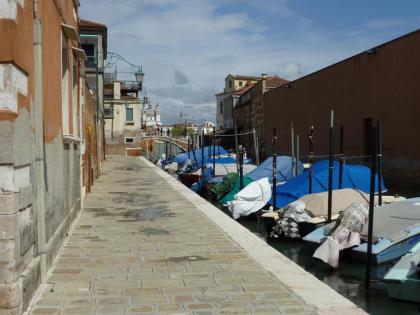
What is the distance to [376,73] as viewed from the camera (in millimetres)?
28406

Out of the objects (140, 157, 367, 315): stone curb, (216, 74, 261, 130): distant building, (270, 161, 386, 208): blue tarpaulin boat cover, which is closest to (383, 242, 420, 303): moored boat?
(140, 157, 367, 315): stone curb

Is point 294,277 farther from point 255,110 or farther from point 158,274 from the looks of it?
point 255,110

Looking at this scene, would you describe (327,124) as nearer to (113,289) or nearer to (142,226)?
(142,226)

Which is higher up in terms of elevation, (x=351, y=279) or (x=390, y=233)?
(x=390, y=233)

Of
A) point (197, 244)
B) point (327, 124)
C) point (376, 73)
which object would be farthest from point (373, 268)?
point (327, 124)

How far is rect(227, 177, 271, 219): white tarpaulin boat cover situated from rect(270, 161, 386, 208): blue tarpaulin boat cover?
12.4 inches

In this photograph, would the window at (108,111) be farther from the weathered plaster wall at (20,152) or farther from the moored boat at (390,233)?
the weathered plaster wall at (20,152)

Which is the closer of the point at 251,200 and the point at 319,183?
the point at 319,183

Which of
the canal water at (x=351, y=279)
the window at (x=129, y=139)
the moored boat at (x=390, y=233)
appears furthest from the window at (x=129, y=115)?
the moored boat at (x=390, y=233)

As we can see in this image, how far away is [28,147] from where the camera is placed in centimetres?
500

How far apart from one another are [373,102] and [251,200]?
560 inches

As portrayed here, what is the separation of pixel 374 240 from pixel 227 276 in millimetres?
4306

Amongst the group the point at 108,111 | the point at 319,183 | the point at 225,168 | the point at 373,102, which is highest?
the point at 108,111

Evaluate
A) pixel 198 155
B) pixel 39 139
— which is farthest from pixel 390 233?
pixel 198 155
